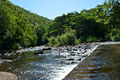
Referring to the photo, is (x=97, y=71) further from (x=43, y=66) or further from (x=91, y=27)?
(x=91, y=27)

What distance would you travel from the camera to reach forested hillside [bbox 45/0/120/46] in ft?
39.8

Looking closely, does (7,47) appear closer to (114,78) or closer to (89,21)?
(114,78)

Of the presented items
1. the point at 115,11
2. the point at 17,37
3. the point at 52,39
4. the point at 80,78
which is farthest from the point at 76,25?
the point at 80,78

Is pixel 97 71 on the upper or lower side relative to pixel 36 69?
upper

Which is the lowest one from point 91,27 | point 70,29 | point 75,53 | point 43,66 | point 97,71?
point 43,66

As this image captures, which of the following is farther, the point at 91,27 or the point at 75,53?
the point at 91,27

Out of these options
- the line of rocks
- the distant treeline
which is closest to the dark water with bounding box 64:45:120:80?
the line of rocks

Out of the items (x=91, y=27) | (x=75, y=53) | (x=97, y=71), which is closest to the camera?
(x=97, y=71)

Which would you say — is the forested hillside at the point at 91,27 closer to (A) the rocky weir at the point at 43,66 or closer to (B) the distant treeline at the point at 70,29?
(B) the distant treeline at the point at 70,29

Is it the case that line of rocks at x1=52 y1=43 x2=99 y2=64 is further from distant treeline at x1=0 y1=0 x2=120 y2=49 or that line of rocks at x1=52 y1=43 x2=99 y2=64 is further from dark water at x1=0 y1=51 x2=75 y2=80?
distant treeline at x1=0 y1=0 x2=120 y2=49

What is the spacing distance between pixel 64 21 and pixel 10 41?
67.2 meters

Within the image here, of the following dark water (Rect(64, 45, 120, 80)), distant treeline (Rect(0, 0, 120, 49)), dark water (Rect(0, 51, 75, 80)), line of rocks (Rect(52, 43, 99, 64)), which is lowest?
dark water (Rect(0, 51, 75, 80))

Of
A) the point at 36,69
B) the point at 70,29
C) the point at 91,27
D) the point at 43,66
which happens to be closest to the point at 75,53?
the point at 43,66

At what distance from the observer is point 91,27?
7725cm
